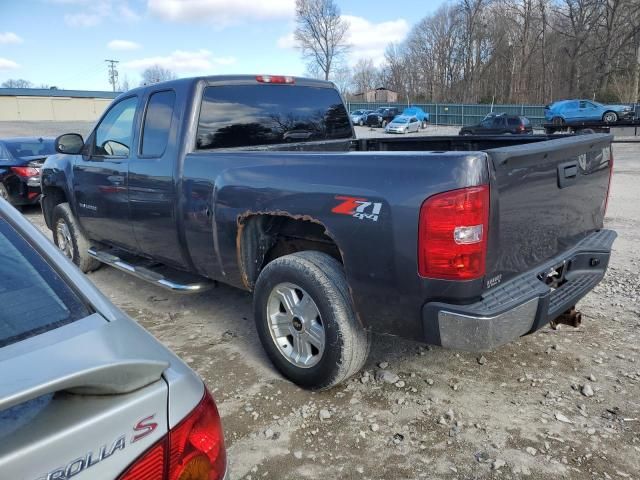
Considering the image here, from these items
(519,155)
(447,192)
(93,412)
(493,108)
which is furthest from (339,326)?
(493,108)

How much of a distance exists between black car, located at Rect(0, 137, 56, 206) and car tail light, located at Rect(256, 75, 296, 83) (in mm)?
6937

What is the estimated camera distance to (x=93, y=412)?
1.13 m

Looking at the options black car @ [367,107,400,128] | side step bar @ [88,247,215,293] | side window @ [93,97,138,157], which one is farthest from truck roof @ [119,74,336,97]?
black car @ [367,107,400,128]

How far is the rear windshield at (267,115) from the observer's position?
13.1 ft

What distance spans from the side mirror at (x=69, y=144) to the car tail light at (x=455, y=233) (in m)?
4.06

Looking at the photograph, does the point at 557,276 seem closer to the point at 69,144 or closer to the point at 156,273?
the point at 156,273

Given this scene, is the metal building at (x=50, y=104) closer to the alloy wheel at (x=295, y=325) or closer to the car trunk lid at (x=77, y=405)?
the alloy wheel at (x=295, y=325)

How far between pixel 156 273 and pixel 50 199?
2686 mm

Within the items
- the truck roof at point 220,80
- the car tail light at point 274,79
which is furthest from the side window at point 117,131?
the car tail light at point 274,79

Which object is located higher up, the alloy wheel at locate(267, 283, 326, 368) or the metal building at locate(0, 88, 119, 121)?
the metal building at locate(0, 88, 119, 121)

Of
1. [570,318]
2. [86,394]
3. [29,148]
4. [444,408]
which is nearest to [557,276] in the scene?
[570,318]

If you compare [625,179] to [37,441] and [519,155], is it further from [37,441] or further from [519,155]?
[37,441]

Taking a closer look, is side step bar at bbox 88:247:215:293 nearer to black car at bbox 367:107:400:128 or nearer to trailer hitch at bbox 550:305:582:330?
trailer hitch at bbox 550:305:582:330

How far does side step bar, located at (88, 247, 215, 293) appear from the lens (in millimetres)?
4043
